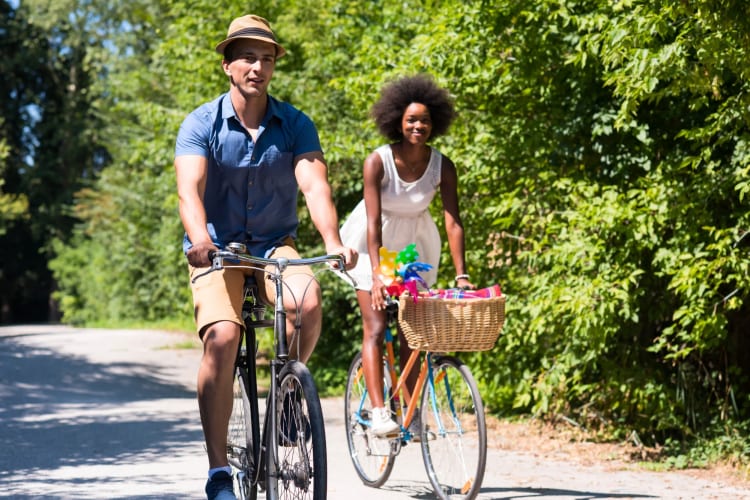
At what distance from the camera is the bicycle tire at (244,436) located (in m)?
4.56

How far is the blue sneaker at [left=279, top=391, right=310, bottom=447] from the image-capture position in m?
4.12

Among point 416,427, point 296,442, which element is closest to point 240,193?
point 296,442

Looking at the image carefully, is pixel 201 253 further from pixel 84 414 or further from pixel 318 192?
pixel 84 414

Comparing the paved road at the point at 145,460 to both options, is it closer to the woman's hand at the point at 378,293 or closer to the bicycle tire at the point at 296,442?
the woman's hand at the point at 378,293

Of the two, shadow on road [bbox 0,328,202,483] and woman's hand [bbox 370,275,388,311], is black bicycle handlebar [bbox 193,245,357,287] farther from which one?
shadow on road [bbox 0,328,202,483]

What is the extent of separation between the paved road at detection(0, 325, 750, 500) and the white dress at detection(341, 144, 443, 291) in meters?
1.37

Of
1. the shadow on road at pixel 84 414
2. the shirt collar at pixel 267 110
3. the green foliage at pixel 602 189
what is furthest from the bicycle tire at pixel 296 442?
the green foliage at pixel 602 189

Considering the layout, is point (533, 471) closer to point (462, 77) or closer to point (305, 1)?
point (462, 77)

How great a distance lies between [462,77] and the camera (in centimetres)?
885

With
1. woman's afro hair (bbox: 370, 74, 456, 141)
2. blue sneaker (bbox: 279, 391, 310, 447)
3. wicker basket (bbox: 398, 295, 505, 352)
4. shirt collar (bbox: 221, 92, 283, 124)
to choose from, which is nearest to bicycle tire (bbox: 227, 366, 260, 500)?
blue sneaker (bbox: 279, 391, 310, 447)

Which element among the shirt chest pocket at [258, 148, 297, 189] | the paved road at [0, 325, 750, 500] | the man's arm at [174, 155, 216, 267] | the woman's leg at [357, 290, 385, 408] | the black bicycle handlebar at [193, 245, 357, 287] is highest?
the shirt chest pocket at [258, 148, 297, 189]

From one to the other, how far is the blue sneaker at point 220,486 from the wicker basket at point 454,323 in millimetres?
1424

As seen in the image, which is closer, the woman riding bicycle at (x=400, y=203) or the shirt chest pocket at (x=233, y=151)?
the shirt chest pocket at (x=233, y=151)

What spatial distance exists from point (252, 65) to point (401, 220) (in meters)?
1.88
